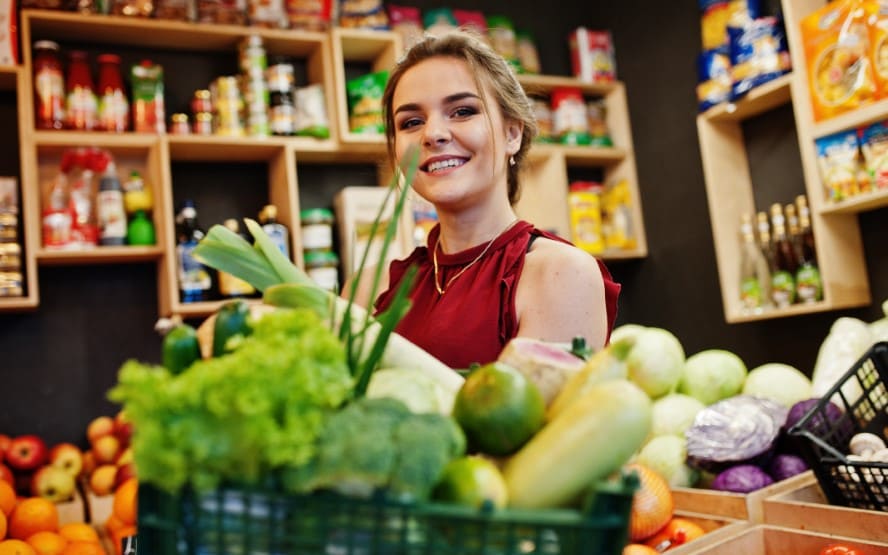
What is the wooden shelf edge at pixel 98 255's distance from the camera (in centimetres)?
249

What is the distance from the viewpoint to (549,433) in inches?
20.7

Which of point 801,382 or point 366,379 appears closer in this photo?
point 366,379

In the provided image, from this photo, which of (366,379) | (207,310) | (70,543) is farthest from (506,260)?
(207,310)

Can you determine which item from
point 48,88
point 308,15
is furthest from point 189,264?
point 308,15

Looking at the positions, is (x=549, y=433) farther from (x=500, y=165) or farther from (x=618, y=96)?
(x=618, y=96)

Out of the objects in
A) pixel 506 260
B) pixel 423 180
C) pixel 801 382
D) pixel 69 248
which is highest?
pixel 69 248

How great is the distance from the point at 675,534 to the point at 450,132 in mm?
861

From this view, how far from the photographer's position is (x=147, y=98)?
2.70 meters

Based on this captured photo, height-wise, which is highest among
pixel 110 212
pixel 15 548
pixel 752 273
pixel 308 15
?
pixel 308 15

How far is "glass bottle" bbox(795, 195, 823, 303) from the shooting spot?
8.43ft

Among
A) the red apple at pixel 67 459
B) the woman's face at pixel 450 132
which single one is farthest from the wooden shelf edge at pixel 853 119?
the red apple at pixel 67 459

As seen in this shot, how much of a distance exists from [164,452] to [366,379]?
0.53ft

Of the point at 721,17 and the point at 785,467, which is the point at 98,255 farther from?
the point at 721,17

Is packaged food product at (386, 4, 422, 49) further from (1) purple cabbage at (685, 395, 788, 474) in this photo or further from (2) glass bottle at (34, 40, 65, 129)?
(1) purple cabbage at (685, 395, 788, 474)
